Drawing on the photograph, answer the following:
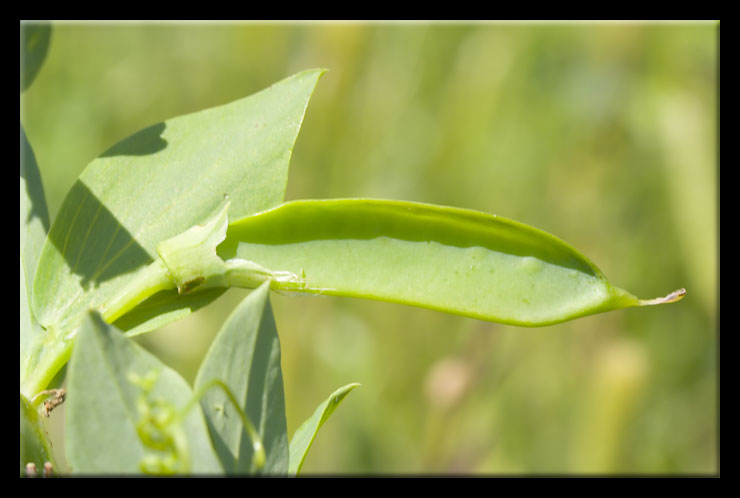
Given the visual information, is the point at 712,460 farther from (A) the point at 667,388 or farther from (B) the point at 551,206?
(B) the point at 551,206

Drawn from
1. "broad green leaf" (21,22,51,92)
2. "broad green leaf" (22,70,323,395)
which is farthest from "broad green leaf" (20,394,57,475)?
"broad green leaf" (21,22,51,92)

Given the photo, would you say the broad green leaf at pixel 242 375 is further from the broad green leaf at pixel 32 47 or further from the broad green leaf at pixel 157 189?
the broad green leaf at pixel 32 47

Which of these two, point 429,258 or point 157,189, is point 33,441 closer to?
point 157,189

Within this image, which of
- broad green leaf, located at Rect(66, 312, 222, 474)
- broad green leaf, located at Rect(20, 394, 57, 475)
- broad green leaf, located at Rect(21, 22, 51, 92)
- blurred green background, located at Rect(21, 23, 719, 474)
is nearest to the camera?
broad green leaf, located at Rect(66, 312, 222, 474)

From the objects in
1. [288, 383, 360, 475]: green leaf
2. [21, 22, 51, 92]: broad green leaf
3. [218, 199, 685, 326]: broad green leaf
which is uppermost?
[21, 22, 51, 92]: broad green leaf

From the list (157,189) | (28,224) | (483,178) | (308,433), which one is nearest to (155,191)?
(157,189)

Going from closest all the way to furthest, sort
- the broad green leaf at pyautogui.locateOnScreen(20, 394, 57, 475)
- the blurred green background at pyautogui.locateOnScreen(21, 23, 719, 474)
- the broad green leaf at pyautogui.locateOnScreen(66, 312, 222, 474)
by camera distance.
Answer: the broad green leaf at pyautogui.locateOnScreen(66, 312, 222, 474)
the broad green leaf at pyautogui.locateOnScreen(20, 394, 57, 475)
the blurred green background at pyautogui.locateOnScreen(21, 23, 719, 474)

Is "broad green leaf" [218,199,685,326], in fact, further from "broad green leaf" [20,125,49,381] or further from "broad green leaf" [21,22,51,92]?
"broad green leaf" [21,22,51,92]
